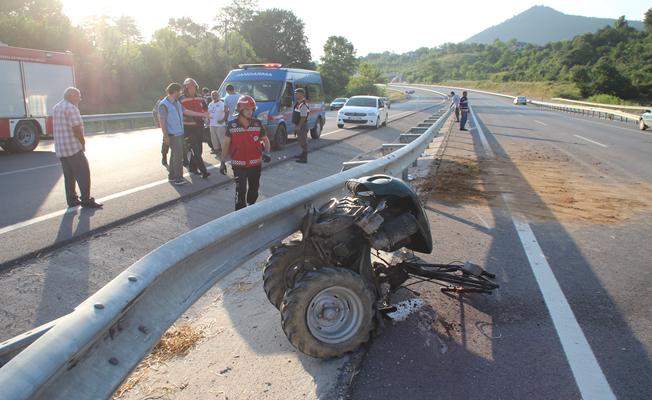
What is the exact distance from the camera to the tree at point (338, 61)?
94.5 meters

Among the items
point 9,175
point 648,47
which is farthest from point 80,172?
point 648,47

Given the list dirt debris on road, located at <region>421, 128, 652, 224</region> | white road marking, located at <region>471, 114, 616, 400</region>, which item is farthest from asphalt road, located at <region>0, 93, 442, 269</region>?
white road marking, located at <region>471, 114, 616, 400</region>

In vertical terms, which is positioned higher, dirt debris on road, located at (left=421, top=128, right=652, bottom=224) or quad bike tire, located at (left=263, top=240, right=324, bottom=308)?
quad bike tire, located at (left=263, top=240, right=324, bottom=308)

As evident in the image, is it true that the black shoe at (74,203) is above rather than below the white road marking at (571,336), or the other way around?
below

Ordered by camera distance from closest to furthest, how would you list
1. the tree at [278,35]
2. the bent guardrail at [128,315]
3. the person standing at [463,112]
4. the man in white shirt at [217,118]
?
the bent guardrail at [128,315], the man in white shirt at [217,118], the person standing at [463,112], the tree at [278,35]

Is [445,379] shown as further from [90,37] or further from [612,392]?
[90,37]

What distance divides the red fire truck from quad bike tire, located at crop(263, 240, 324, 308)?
44.0 ft

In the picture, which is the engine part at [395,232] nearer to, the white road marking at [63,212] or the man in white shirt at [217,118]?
the white road marking at [63,212]

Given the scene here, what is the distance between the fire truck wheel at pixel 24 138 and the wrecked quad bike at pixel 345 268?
1345 cm

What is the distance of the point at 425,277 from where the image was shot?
438 centimetres

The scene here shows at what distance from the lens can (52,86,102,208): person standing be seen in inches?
296

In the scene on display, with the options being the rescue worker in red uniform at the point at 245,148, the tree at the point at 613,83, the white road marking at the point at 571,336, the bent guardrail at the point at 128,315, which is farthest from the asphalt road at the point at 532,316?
the tree at the point at 613,83

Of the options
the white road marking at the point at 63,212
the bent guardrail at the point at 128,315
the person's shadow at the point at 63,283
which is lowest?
the white road marking at the point at 63,212

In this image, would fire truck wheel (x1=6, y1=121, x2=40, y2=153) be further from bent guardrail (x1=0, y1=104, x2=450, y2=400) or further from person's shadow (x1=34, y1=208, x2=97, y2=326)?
bent guardrail (x1=0, y1=104, x2=450, y2=400)
